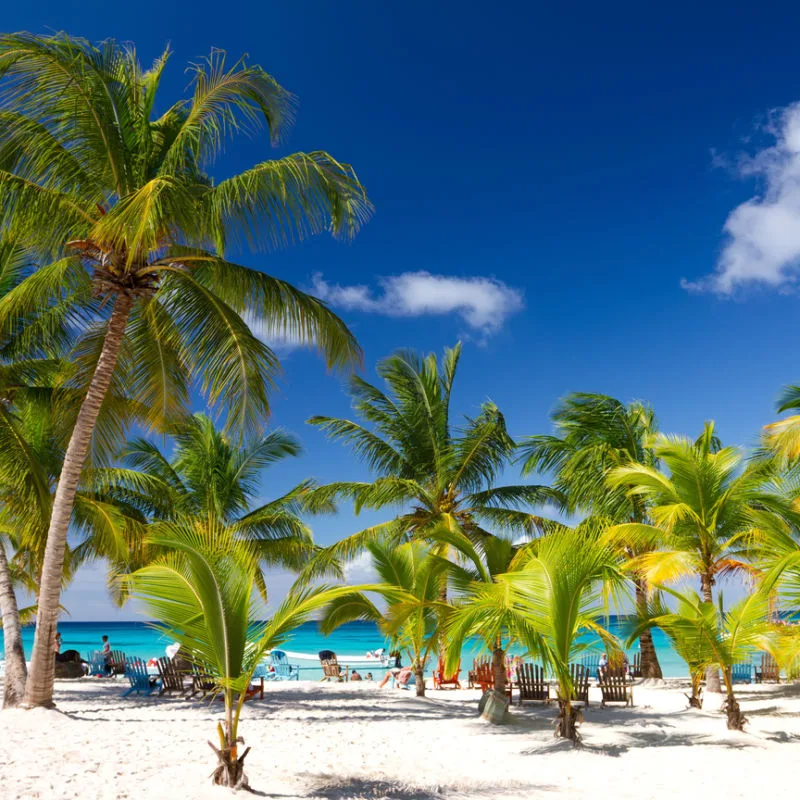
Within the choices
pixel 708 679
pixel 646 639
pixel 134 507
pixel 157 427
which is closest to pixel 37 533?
pixel 157 427

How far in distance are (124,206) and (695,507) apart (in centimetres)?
1078

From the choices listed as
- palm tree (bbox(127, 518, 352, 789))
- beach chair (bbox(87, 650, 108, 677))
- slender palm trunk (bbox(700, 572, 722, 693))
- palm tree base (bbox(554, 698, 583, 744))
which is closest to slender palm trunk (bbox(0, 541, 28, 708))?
palm tree (bbox(127, 518, 352, 789))

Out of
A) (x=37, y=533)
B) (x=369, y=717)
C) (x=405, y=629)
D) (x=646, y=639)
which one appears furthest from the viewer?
(x=646, y=639)

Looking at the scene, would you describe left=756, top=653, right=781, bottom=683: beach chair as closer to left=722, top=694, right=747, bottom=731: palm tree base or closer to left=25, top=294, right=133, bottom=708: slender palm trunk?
left=722, top=694, right=747, bottom=731: palm tree base

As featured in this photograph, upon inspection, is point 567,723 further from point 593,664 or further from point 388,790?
point 593,664

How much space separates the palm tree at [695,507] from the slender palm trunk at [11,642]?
33.3 feet

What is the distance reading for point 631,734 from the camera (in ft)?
32.6

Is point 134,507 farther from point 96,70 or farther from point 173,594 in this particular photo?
point 173,594

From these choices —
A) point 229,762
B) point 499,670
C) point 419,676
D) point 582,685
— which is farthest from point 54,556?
point 582,685

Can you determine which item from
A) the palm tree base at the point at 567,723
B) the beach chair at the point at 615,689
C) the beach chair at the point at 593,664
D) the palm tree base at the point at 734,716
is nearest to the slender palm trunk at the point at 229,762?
the palm tree base at the point at 567,723

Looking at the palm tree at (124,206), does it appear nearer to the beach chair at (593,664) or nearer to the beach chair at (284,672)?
the beach chair at (593,664)

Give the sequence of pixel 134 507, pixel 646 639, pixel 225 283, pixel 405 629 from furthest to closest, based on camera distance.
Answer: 1. pixel 646 639
2. pixel 134 507
3. pixel 405 629
4. pixel 225 283

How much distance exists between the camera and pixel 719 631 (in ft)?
30.5

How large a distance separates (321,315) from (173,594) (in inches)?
214
